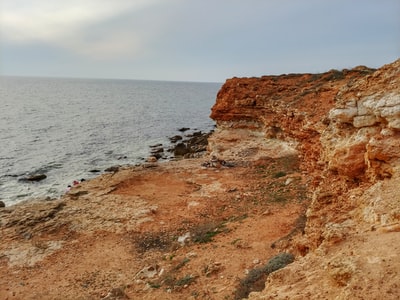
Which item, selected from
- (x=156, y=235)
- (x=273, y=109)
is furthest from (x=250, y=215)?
(x=273, y=109)

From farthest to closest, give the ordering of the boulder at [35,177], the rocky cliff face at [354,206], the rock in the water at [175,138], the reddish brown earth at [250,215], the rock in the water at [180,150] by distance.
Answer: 1. the rock in the water at [175,138]
2. the rock in the water at [180,150]
3. the boulder at [35,177]
4. the reddish brown earth at [250,215]
5. the rocky cliff face at [354,206]

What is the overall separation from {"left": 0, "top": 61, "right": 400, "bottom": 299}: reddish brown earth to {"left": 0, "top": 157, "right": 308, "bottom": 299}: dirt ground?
0.08 metres

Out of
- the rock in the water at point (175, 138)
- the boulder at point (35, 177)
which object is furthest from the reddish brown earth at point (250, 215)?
the rock in the water at point (175, 138)

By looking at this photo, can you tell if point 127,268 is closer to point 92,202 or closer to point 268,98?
point 92,202

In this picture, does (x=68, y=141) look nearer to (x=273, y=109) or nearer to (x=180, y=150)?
(x=180, y=150)

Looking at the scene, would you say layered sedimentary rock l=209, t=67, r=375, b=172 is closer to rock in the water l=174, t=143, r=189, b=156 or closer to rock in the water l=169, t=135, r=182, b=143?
rock in the water l=174, t=143, r=189, b=156

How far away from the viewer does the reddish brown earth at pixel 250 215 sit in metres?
7.48

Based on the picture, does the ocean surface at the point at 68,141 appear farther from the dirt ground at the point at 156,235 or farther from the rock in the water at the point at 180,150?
the dirt ground at the point at 156,235

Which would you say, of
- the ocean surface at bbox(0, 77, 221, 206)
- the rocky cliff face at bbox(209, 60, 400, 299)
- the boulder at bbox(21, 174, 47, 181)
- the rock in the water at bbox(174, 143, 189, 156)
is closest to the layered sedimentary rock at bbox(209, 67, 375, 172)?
the rocky cliff face at bbox(209, 60, 400, 299)

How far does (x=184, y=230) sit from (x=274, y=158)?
1184 centimetres

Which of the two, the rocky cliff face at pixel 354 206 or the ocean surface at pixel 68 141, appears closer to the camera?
the rocky cliff face at pixel 354 206

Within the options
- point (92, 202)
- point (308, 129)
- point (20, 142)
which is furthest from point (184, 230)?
point (20, 142)

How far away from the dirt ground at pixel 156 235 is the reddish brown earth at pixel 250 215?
0.27 feet

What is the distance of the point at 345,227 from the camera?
26.1ft
